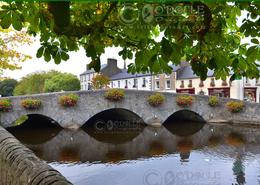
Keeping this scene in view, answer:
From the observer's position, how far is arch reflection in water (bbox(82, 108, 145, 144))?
27.1 m

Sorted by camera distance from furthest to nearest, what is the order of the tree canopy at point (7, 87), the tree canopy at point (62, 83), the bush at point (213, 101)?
the tree canopy at point (7, 87)
the tree canopy at point (62, 83)
the bush at point (213, 101)

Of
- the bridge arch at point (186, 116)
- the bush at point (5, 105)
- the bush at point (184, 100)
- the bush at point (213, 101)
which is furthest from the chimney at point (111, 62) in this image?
the bush at point (5, 105)

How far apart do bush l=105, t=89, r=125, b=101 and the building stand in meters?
12.2

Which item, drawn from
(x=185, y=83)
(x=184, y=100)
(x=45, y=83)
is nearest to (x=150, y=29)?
(x=184, y=100)

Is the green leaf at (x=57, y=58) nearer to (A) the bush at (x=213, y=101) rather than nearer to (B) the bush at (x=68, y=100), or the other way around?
(B) the bush at (x=68, y=100)

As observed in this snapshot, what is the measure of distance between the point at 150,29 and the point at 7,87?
Answer: 3597 inches

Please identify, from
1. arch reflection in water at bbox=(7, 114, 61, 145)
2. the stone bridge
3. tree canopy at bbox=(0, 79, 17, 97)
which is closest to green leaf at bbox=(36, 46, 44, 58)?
arch reflection in water at bbox=(7, 114, 61, 145)

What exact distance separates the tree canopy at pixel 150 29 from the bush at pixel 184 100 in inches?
1088

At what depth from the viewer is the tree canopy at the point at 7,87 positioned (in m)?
85.4

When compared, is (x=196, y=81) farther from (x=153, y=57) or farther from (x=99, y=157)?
(x=153, y=57)

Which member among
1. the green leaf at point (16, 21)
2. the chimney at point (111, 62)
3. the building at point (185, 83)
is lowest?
the green leaf at point (16, 21)

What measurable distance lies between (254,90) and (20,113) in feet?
109

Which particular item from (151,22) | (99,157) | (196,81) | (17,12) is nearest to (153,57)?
(151,22)

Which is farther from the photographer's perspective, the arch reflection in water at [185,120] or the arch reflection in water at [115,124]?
the arch reflection in water at [185,120]
